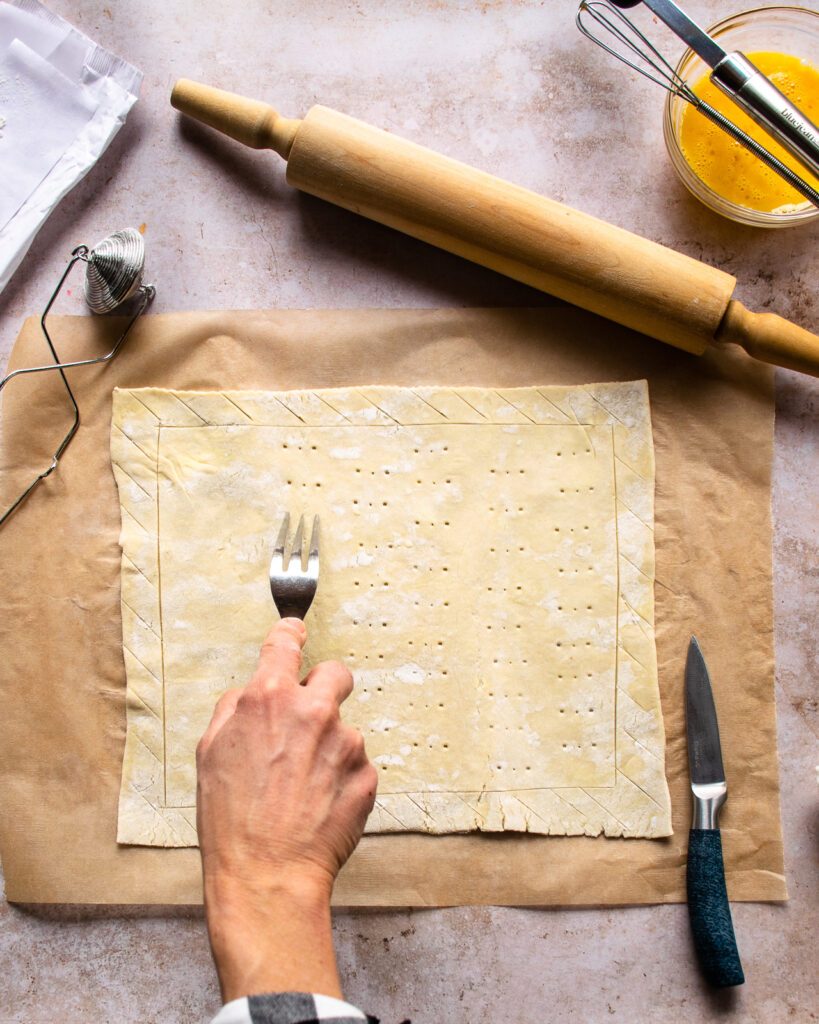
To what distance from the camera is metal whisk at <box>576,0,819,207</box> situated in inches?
50.6

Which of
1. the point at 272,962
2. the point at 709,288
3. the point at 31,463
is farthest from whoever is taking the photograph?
the point at 31,463

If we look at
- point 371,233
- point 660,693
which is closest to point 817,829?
point 660,693

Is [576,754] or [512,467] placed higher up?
[512,467]

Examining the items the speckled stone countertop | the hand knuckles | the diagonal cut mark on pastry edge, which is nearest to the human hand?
the hand knuckles

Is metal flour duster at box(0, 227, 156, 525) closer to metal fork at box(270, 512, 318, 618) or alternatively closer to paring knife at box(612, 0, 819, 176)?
metal fork at box(270, 512, 318, 618)

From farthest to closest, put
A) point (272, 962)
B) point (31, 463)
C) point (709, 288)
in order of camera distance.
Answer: point (31, 463)
point (709, 288)
point (272, 962)

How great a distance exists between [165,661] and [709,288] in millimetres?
1123

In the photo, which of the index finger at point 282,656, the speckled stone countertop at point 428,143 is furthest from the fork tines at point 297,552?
the speckled stone countertop at point 428,143

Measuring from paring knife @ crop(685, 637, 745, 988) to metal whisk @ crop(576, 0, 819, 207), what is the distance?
80 cm

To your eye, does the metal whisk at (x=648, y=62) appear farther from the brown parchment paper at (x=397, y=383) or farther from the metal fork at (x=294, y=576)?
the metal fork at (x=294, y=576)

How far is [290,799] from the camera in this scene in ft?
3.34

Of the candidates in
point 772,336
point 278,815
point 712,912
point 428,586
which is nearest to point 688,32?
point 772,336

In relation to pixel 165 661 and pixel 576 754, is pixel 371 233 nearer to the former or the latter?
pixel 165 661

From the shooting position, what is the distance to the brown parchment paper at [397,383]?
138 cm
